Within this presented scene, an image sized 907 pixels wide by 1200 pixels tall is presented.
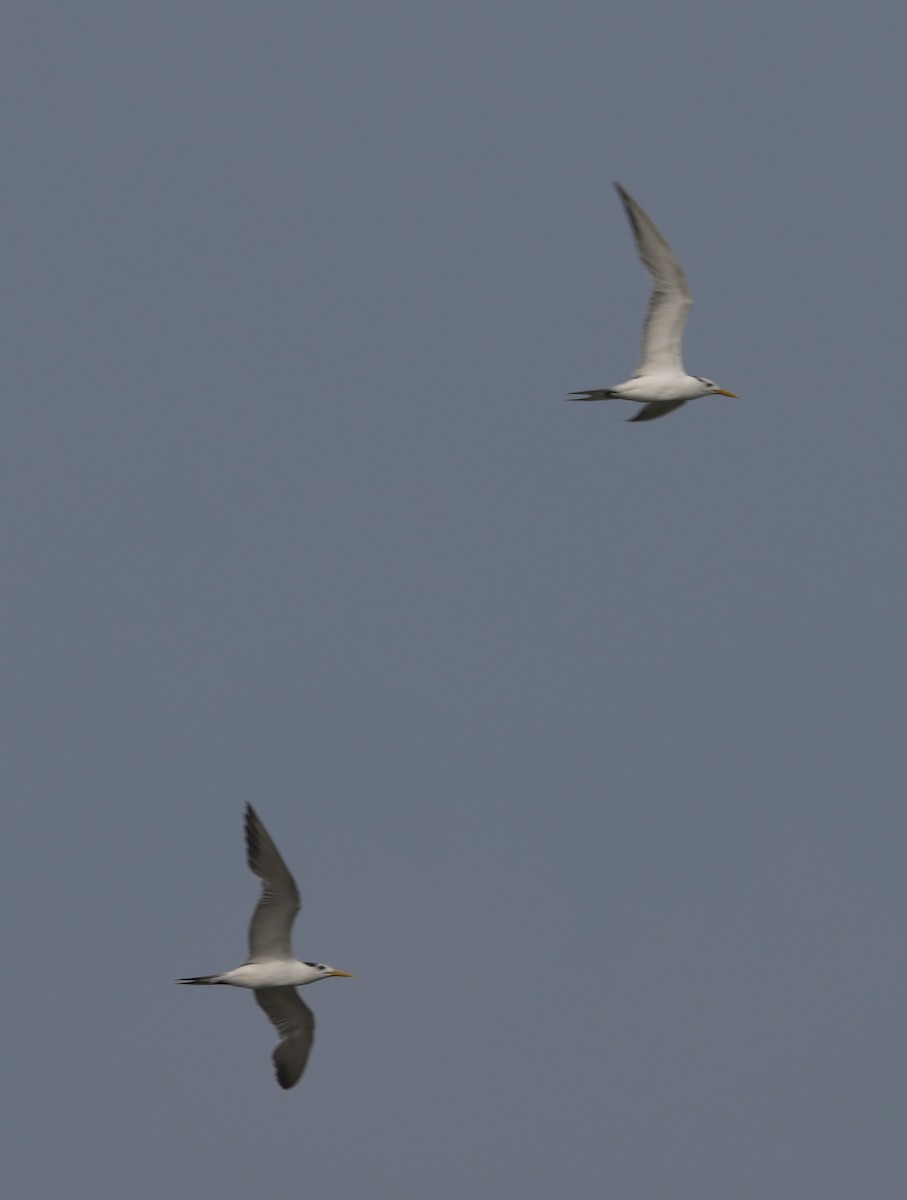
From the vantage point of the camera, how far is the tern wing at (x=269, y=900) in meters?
41.5

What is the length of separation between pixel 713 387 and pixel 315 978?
14960 mm

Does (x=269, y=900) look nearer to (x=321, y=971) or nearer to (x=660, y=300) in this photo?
(x=321, y=971)

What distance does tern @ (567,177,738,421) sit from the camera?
148 feet

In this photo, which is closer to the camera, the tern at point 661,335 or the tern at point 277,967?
the tern at point 277,967

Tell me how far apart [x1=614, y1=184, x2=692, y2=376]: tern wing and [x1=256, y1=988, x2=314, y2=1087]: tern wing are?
14.8m

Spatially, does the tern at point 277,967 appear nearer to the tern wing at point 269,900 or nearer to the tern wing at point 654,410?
the tern wing at point 269,900

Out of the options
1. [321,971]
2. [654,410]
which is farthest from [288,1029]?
[654,410]

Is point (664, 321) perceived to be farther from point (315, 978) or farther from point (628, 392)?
point (315, 978)

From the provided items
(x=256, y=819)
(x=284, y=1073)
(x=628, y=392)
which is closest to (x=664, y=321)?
(x=628, y=392)

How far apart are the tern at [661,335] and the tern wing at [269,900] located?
1116 centimetres

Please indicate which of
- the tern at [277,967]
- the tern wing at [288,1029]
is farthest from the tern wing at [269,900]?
the tern wing at [288,1029]

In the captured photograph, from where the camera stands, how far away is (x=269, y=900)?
42219 millimetres

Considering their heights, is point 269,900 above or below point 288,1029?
above

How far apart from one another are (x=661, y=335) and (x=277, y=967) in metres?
15.2
